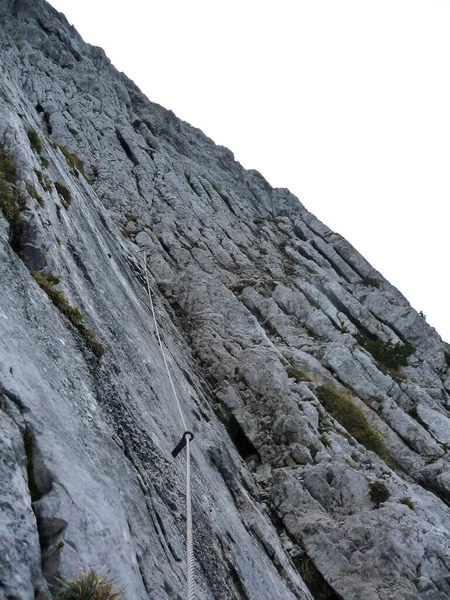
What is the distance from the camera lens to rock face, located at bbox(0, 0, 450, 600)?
6.75 m

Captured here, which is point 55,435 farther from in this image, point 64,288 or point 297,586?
point 297,586

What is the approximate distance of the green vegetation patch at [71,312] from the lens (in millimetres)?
10812

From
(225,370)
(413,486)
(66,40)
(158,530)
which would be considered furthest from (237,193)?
(158,530)

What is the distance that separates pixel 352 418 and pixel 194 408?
12.6 metres

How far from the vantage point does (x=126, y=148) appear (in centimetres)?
5431

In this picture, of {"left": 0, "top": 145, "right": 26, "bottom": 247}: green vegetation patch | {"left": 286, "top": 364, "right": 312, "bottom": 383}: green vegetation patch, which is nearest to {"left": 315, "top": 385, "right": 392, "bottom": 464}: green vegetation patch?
{"left": 286, "top": 364, "right": 312, "bottom": 383}: green vegetation patch

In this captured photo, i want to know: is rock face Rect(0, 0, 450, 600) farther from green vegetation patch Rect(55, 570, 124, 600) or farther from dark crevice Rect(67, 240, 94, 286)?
green vegetation patch Rect(55, 570, 124, 600)

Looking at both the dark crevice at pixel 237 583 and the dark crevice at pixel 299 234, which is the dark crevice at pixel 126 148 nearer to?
the dark crevice at pixel 299 234

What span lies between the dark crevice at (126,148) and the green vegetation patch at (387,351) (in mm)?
34358

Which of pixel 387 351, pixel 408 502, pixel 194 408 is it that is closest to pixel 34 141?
pixel 194 408

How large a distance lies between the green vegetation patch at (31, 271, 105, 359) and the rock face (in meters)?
0.05

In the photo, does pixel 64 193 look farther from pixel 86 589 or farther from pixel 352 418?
pixel 352 418

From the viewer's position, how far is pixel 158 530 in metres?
8.34

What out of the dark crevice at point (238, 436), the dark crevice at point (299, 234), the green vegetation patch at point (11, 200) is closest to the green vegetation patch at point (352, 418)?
the dark crevice at point (238, 436)
